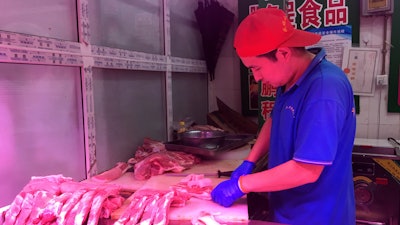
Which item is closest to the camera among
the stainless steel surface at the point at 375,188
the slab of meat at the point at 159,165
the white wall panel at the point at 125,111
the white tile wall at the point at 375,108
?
the slab of meat at the point at 159,165

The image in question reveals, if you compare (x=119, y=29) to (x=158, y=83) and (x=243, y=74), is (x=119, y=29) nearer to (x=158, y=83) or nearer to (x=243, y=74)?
(x=158, y=83)

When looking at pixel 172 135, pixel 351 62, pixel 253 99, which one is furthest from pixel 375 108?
pixel 172 135

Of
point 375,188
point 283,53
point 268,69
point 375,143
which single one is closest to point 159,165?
point 268,69

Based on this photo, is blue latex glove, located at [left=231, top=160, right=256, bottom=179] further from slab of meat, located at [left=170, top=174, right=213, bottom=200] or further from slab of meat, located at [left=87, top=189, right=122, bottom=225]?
slab of meat, located at [left=87, top=189, right=122, bottom=225]

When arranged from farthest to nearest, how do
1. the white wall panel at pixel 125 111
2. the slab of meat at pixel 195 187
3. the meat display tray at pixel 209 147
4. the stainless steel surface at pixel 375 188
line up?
the stainless steel surface at pixel 375 188 → the meat display tray at pixel 209 147 → the white wall panel at pixel 125 111 → the slab of meat at pixel 195 187

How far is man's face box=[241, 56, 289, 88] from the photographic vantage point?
1635 millimetres

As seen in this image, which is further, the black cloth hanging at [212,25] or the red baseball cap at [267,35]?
the black cloth hanging at [212,25]

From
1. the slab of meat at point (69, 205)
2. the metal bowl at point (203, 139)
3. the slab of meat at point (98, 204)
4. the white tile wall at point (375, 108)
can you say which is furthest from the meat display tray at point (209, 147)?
the white tile wall at point (375, 108)

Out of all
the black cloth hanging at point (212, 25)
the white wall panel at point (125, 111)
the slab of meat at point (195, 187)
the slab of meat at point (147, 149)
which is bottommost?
the slab of meat at point (195, 187)

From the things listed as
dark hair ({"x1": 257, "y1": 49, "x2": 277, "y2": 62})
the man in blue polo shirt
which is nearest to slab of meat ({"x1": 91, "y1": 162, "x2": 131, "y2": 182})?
the man in blue polo shirt

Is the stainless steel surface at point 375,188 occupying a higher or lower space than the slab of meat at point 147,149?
lower

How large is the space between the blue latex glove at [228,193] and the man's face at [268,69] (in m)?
0.55

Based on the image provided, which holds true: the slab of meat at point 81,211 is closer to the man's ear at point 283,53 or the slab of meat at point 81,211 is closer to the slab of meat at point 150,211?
the slab of meat at point 150,211

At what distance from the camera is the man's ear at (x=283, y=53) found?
1.58 m
